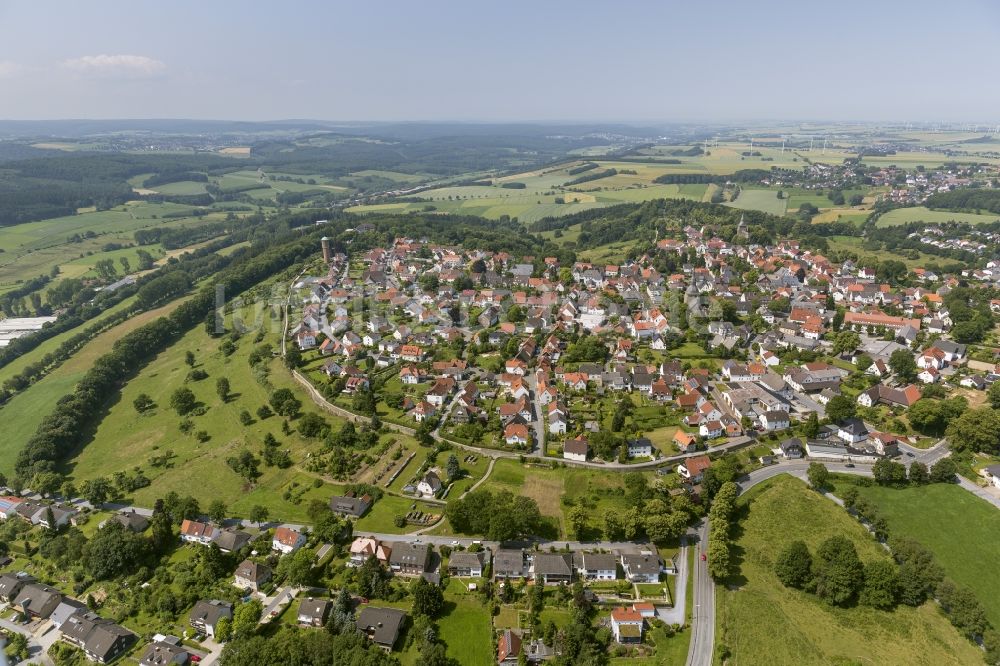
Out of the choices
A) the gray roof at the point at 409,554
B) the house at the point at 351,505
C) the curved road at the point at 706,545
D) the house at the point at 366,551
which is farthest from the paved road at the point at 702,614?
the house at the point at 351,505

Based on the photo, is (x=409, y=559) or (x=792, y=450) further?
(x=792, y=450)

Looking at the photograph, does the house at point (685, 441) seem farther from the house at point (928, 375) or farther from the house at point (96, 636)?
the house at point (96, 636)

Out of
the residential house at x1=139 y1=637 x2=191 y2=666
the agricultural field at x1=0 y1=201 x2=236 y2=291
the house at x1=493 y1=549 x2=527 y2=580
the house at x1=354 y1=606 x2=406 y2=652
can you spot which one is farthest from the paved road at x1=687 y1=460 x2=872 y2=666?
the agricultural field at x1=0 y1=201 x2=236 y2=291

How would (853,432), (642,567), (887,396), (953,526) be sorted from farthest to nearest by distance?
(887,396)
(853,432)
(953,526)
(642,567)

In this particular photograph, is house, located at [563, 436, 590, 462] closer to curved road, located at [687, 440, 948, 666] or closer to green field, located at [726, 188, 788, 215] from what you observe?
curved road, located at [687, 440, 948, 666]

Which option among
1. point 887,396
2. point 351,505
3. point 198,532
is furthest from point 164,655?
point 887,396

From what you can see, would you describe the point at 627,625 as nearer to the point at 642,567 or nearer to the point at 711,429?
the point at 642,567
